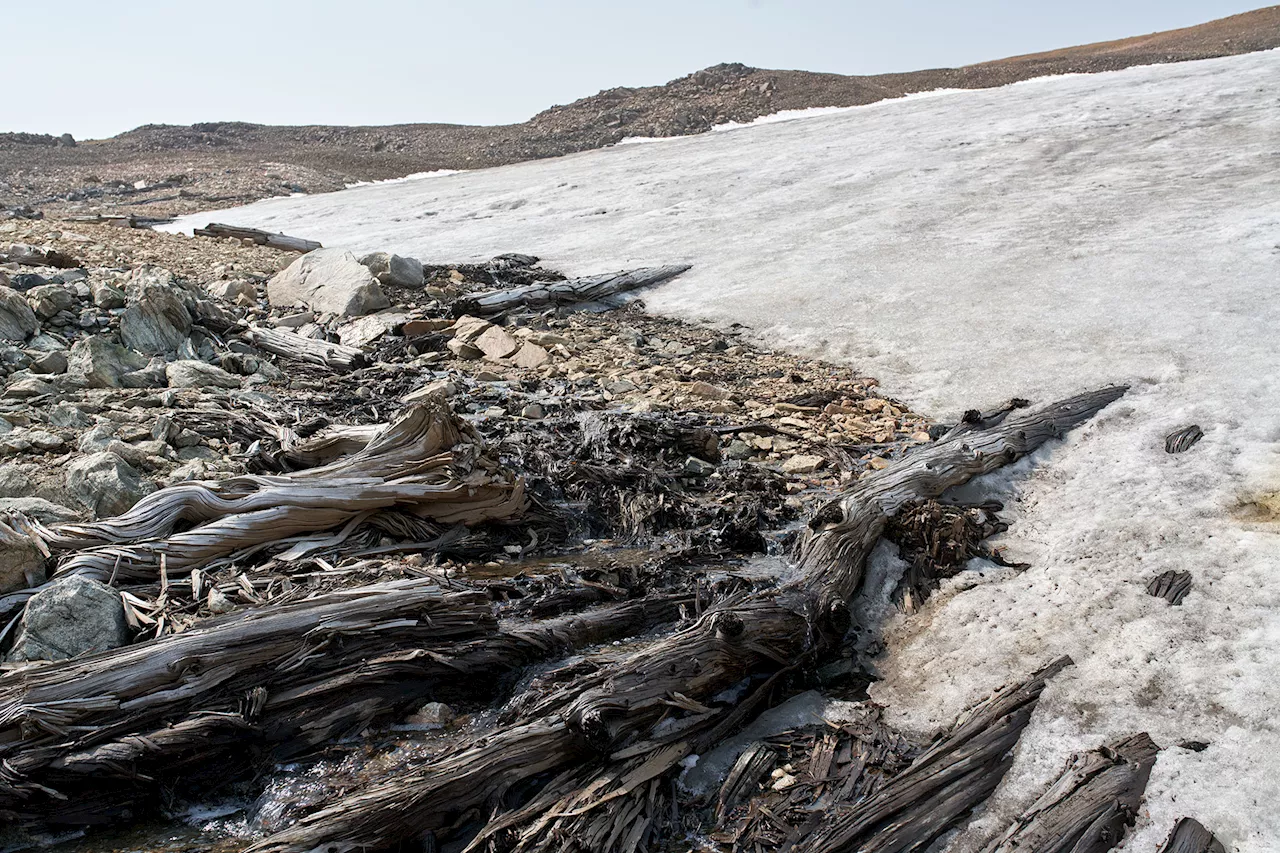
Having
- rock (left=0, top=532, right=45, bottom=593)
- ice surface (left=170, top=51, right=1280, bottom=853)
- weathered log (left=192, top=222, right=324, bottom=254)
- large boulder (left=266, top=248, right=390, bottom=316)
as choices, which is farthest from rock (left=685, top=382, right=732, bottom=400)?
weathered log (left=192, top=222, right=324, bottom=254)

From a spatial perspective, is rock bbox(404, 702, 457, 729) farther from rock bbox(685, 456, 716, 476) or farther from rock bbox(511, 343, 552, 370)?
rock bbox(511, 343, 552, 370)

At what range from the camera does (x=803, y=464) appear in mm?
6430

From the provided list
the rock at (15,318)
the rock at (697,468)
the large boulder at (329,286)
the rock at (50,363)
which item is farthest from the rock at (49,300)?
the rock at (697,468)

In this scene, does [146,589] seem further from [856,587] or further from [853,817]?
[856,587]

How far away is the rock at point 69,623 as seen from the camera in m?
3.57

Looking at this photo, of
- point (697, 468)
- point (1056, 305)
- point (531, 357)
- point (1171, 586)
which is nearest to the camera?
point (1171, 586)

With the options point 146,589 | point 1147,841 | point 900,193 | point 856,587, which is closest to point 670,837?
point 1147,841

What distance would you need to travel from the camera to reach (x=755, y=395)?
7770 mm

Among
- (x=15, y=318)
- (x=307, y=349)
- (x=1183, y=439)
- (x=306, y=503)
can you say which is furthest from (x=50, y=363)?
(x=1183, y=439)

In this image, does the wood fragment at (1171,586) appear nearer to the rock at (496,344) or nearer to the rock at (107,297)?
the rock at (496,344)

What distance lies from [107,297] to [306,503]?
16.5ft

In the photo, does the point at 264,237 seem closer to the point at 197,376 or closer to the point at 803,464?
the point at 197,376

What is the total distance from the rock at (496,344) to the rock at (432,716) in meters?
5.47

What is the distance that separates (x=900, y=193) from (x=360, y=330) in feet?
29.8
